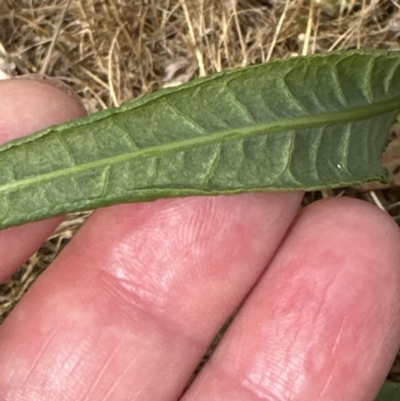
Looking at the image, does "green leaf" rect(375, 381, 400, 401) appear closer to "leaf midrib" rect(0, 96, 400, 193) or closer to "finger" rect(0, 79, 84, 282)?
"leaf midrib" rect(0, 96, 400, 193)

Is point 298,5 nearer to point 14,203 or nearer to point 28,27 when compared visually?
point 28,27

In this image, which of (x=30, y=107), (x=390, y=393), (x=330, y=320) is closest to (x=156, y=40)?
(x=30, y=107)

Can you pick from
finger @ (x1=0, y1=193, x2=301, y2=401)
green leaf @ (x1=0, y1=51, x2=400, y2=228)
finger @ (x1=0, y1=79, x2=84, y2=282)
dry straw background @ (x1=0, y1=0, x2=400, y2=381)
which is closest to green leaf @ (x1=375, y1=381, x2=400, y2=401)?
dry straw background @ (x1=0, y1=0, x2=400, y2=381)

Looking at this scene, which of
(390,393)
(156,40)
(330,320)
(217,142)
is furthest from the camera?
(156,40)

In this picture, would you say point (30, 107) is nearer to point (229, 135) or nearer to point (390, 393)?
point (229, 135)

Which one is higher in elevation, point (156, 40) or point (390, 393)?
point (156, 40)

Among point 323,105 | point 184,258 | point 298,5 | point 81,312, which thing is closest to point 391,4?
point 298,5

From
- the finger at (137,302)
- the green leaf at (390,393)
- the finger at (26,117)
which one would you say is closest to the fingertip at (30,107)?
the finger at (26,117)

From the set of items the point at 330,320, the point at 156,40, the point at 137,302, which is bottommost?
the point at 137,302
